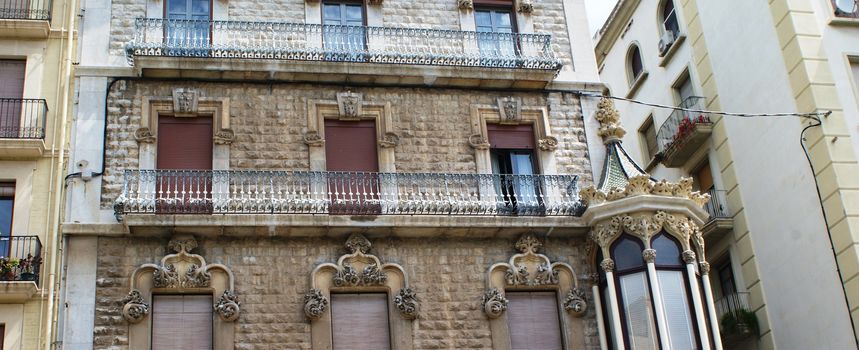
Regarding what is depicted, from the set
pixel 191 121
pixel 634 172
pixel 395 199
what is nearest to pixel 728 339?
pixel 634 172

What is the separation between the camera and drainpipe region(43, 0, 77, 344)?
56.0 ft

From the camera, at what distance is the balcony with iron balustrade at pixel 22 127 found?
1812 centimetres

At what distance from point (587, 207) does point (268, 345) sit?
5.62 m

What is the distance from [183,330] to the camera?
1741 cm

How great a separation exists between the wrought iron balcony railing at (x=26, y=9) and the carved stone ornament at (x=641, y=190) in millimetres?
9523

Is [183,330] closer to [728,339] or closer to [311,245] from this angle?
[311,245]

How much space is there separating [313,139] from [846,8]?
10664mm

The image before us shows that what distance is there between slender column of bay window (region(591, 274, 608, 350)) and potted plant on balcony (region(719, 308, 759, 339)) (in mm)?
4727

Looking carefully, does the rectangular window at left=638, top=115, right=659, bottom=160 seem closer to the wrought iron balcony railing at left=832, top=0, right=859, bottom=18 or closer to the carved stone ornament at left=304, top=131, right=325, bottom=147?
the wrought iron balcony railing at left=832, top=0, right=859, bottom=18

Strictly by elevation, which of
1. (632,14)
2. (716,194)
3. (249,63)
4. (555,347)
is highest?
(632,14)

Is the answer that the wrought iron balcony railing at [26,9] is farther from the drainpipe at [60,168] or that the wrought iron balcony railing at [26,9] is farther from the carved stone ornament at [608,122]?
the carved stone ornament at [608,122]

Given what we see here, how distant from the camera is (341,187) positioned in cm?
1878

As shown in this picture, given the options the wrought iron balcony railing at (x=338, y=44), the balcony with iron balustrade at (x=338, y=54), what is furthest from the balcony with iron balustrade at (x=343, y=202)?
the wrought iron balcony railing at (x=338, y=44)

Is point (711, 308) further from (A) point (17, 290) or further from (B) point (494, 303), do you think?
(A) point (17, 290)
